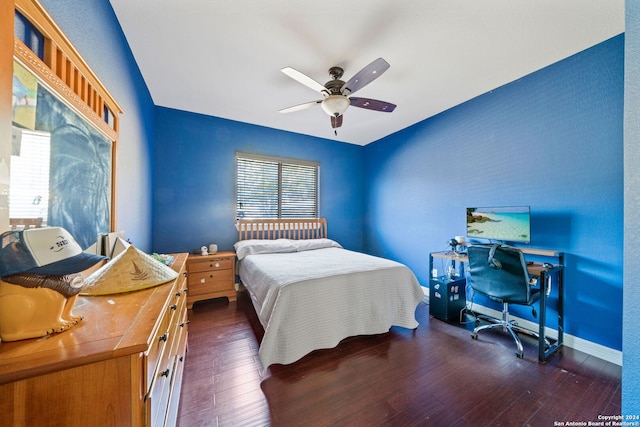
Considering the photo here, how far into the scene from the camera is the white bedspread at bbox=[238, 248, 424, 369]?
1881 mm

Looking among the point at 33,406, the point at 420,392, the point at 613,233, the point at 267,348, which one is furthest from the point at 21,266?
the point at 613,233

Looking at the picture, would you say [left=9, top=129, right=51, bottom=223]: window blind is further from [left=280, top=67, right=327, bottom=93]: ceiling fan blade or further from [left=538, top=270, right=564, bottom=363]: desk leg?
[left=538, top=270, right=564, bottom=363]: desk leg

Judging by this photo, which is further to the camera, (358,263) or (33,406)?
(358,263)

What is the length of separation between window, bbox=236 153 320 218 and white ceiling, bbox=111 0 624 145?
125cm

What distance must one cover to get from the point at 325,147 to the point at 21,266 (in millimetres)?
4383

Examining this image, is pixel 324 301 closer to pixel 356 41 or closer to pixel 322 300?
pixel 322 300

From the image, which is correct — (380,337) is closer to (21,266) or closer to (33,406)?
(33,406)

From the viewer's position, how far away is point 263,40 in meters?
2.02

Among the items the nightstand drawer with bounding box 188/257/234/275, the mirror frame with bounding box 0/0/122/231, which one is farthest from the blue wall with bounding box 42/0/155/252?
the nightstand drawer with bounding box 188/257/234/275

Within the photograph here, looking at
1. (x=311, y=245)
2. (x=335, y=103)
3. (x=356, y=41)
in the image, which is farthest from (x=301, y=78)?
(x=311, y=245)

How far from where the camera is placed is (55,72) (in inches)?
37.1

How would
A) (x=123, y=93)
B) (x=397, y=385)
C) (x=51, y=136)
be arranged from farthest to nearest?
(x=123, y=93)
(x=397, y=385)
(x=51, y=136)

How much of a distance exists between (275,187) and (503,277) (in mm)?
3477

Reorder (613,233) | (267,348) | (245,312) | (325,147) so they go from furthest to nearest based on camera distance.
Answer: (325,147), (245,312), (613,233), (267,348)
